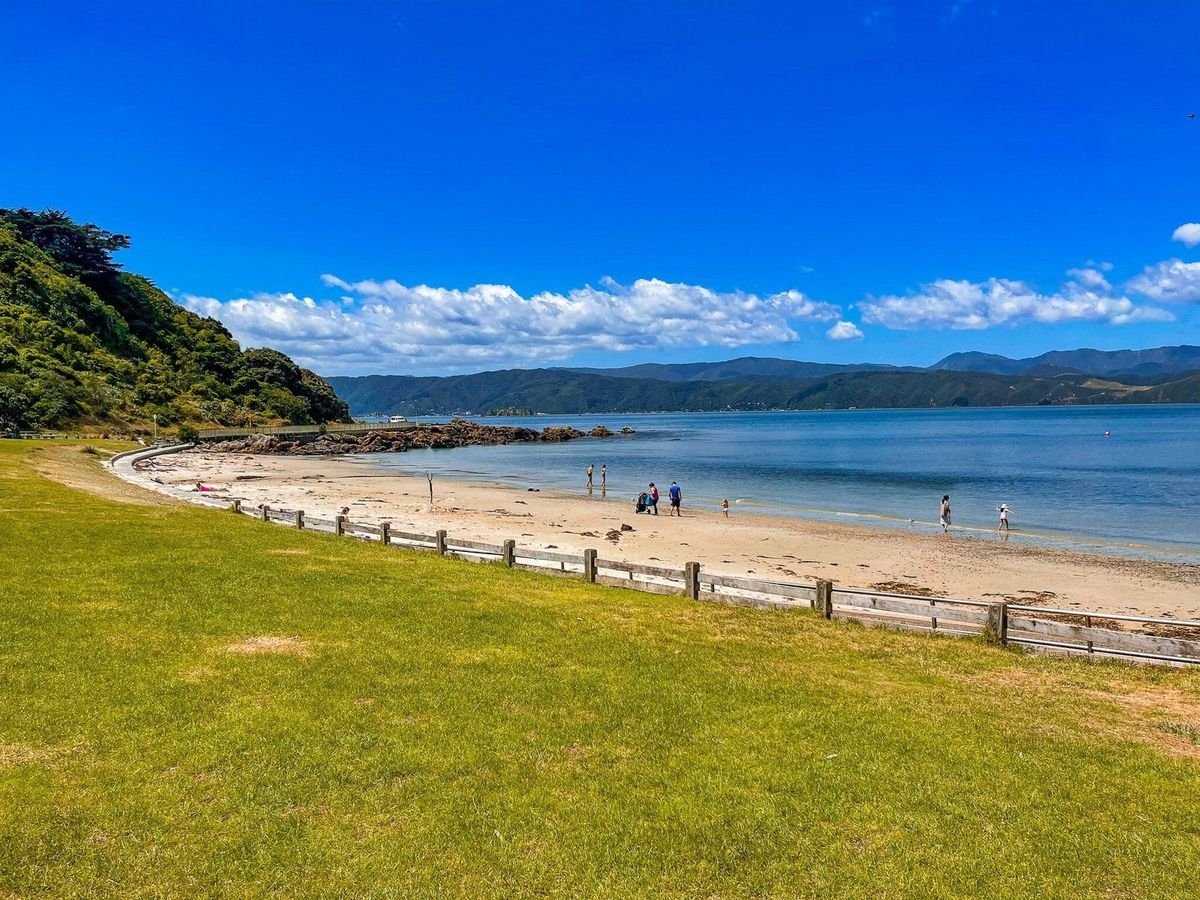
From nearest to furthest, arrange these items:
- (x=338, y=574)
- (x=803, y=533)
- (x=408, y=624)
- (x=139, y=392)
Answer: (x=408, y=624)
(x=338, y=574)
(x=803, y=533)
(x=139, y=392)

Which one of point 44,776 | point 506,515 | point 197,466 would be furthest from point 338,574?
point 197,466

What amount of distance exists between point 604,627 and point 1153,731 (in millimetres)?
8947

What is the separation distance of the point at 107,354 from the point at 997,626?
130 metres

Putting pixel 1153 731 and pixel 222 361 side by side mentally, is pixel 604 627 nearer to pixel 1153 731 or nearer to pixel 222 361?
pixel 1153 731

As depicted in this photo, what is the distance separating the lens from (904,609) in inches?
604

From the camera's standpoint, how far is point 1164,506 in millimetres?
46500

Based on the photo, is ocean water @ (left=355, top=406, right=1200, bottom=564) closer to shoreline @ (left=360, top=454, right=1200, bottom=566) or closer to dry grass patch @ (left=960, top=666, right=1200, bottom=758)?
shoreline @ (left=360, top=454, right=1200, bottom=566)

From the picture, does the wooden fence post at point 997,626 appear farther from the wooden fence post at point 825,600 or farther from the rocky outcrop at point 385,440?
the rocky outcrop at point 385,440

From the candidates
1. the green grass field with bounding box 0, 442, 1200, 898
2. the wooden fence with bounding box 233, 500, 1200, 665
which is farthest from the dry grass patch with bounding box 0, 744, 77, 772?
the wooden fence with bounding box 233, 500, 1200, 665

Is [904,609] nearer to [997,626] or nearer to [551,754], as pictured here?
[997,626]

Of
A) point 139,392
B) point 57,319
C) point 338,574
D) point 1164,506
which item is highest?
point 57,319

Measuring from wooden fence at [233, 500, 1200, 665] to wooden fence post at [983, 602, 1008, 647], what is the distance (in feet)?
0.06

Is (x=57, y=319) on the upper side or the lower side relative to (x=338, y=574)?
upper

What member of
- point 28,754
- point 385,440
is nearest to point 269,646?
point 28,754
